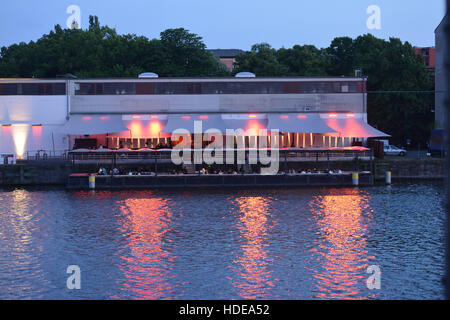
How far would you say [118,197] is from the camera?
45562 millimetres

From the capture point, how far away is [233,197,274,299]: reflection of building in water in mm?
20828

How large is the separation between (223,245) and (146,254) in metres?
3.86

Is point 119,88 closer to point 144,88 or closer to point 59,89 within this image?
point 144,88

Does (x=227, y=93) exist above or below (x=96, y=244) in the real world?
above

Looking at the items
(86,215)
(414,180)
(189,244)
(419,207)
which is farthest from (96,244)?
(414,180)

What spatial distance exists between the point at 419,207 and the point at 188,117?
2626 centimetres

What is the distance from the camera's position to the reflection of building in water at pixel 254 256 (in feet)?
68.3

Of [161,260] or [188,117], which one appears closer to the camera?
[161,260]

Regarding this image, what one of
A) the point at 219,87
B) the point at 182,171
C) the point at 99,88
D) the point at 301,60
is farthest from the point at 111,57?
the point at 182,171

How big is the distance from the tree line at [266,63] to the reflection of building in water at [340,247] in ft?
125

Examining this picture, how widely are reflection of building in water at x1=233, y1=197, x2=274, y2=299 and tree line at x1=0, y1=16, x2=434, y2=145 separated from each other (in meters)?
43.7

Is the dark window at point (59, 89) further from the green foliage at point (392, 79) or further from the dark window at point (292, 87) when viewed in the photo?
the green foliage at point (392, 79)

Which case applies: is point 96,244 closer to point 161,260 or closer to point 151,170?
point 161,260
